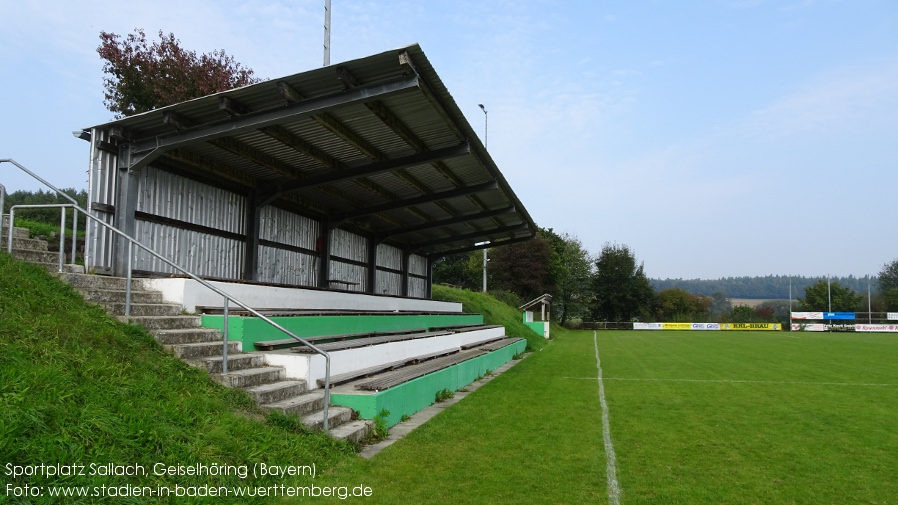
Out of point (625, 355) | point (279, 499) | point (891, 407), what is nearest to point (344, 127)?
point (279, 499)

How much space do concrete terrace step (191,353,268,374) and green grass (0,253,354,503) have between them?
228 mm

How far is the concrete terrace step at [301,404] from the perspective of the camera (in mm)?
6027

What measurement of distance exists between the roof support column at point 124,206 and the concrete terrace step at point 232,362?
140 inches

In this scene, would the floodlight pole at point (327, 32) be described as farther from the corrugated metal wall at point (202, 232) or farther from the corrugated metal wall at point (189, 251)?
the corrugated metal wall at point (189, 251)

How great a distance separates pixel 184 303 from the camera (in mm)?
7961

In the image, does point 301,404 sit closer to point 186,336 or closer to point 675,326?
point 186,336

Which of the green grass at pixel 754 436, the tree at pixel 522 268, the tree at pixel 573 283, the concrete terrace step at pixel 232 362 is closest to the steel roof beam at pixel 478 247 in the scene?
the green grass at pixel 754 436


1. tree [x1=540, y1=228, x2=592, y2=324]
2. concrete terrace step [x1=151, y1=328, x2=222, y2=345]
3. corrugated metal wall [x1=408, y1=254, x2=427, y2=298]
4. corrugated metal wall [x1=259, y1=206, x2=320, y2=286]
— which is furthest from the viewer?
tree [x1=540, y1=228, x2=592, y2=324]

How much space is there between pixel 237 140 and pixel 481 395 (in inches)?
249

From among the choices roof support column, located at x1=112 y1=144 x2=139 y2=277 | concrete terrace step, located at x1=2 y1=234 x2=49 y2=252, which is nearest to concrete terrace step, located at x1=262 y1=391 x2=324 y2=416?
concrete terrace step, located at x1=2 y1=234 x2=49 y2=252

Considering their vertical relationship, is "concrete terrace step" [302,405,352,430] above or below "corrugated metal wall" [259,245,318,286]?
below

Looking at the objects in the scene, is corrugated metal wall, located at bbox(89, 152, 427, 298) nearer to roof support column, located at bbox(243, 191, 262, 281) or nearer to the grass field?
roof support column, located at bbox(243, 191, 262, 281)

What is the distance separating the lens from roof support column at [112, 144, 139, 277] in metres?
9.26

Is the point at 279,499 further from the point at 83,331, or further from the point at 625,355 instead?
the point at 625,355
